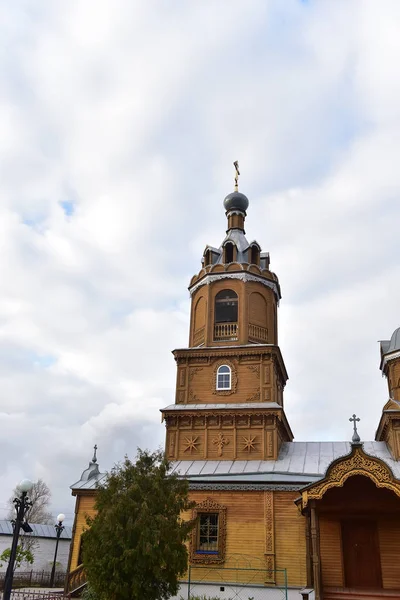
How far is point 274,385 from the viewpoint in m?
26.1

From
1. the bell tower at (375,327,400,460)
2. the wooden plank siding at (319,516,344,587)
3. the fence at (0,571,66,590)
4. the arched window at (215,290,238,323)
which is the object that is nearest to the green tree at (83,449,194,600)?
the wooden plank siding at (319,516,344,587)

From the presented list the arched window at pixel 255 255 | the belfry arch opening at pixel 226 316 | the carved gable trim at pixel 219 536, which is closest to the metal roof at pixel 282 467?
the carved gable trim at pixel 219 536

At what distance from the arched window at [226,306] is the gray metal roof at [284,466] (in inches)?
A: 286

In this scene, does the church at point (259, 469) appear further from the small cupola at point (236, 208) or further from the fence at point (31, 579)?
the fence at point (31, 579)

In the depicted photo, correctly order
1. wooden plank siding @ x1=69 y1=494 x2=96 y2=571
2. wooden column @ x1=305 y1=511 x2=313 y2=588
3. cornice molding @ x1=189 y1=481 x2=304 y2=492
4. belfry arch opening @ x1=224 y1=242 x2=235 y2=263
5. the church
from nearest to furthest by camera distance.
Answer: wooden column @ x1=305 y1=511 x2=313 y2=588 < the church < cornice molding @ x1=189 y1=481 x2=304 y2=492 < wooden plank siding @ x1=69 y1=494 x2=96 y2=571 < belfry arch opening @ x1=224 y1=242 x2=235 y2=263

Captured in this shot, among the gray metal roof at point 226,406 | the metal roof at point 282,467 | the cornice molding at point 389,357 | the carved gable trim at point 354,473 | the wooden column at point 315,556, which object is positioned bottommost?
the wooden column at point 315,556

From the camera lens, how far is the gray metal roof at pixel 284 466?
22.5m

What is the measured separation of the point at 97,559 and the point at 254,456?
1123 cm

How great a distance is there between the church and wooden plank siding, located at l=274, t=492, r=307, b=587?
40mm

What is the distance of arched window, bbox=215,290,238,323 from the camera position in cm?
2867

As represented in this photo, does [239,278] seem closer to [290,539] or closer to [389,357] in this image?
[389,357]

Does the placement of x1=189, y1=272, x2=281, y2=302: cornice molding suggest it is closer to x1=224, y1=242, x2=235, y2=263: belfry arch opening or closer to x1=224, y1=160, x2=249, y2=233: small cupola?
x1=224, y1=242, x2=235, y2=263: belfry arch opening

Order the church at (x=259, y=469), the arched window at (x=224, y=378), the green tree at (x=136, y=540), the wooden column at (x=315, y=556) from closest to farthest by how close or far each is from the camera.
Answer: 1. the green tree at (x=136, y=540)
2. the wooden column at (x=315, y=556)
3. the church at (x=259, y=469)
4. the arched window at (x=224, y=378)

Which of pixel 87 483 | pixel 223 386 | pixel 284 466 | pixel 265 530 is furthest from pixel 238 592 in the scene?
pixel 223 386
